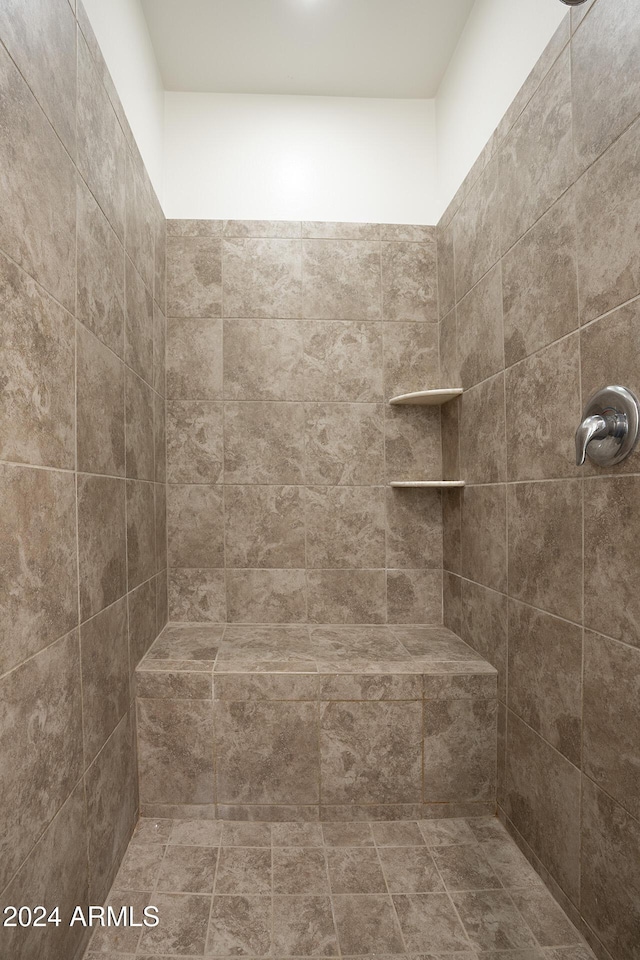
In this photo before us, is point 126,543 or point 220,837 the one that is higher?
point 126,543

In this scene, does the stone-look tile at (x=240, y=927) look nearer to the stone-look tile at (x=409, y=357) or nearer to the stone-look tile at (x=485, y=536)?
the stone-look tile at (x=485, y=536)

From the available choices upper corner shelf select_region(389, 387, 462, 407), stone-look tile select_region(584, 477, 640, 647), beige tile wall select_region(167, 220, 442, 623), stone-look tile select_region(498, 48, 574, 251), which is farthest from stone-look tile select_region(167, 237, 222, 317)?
stone-look tile select_region(584, 477, 640, 647)

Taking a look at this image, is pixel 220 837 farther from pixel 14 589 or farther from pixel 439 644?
pixel 14 589

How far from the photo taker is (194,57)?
217 cm

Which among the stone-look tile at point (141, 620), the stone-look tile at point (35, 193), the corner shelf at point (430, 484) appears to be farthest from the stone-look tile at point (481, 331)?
the stone-look tile at point (141, 620)

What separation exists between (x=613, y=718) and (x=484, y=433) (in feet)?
3.30

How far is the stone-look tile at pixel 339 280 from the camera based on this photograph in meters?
2.35

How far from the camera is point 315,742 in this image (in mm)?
1753

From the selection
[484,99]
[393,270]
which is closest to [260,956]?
[393,270]

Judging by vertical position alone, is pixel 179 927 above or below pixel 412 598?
below

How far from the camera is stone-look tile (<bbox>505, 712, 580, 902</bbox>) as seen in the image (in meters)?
1.31

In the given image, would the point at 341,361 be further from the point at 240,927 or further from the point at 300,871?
the point at 240,927

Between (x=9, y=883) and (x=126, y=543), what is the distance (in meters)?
0.92

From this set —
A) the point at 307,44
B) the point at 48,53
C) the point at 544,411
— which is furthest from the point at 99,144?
the point at 544,411
